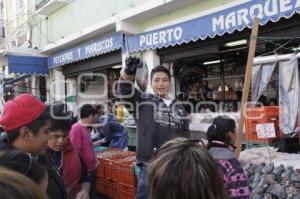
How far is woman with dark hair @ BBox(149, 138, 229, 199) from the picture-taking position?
144 centimetres

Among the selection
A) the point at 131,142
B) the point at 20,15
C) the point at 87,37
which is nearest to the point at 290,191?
the point at 131,142

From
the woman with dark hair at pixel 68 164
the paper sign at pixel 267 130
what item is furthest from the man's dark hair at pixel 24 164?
the paper sign at pixel 267 130

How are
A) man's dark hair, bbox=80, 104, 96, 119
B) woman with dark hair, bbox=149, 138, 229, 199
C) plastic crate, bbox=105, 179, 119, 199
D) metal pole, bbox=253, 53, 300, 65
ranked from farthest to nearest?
plastic crate, bbox=105, 179, 119, 199
metal pole, bbox=253, 53, 300, 65
man's dark hair, bbox=80, 104, 96, 119
woman with dark hair, bbox=149, 138, 229, 199

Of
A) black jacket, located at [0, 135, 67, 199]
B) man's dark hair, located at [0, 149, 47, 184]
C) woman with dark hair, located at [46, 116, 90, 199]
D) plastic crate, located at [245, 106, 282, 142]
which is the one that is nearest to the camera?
man's dark hair, located at [0, 149, 47, 184]

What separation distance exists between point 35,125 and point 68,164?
4.05ft

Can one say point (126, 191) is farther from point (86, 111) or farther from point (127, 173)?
point (86, 111)

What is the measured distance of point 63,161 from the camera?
10.7ft

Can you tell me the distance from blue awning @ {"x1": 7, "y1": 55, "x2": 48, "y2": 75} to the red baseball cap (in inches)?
472

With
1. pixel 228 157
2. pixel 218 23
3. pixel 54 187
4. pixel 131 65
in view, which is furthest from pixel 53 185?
pixel 218 23

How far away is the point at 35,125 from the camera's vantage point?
7.02ft

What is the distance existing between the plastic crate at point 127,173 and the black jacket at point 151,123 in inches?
104

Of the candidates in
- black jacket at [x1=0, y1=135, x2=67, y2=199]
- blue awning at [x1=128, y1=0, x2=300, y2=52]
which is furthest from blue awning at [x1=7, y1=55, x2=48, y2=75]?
black jacket at [x1=0, y1=135, x2=67, y2=199]

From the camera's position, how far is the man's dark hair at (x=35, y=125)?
2.10 metres

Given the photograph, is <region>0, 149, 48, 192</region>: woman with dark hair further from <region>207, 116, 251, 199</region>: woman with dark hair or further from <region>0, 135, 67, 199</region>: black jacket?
<region>207, 116, 251, 199</region>: woman with dark hair
